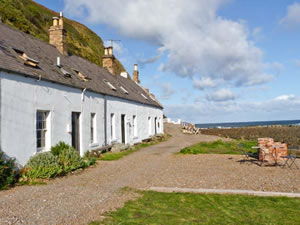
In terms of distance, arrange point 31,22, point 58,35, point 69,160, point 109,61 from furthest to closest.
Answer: point 31,22, point 109,61, point 58,35, point 69,160

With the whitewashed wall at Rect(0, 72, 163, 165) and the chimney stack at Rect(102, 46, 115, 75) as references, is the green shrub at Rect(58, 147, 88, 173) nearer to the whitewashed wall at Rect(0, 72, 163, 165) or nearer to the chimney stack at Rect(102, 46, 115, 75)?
the whitewashed wall at Rect(0, 72, 163, 165)

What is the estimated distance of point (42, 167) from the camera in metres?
10.0

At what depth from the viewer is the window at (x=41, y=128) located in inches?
451

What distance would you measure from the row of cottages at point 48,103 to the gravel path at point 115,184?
2094 millimetres

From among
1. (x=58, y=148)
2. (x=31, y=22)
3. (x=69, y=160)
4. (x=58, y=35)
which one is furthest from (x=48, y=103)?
(x=31, y=22)

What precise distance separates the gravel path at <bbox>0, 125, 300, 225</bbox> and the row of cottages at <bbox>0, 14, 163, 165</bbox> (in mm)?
2094

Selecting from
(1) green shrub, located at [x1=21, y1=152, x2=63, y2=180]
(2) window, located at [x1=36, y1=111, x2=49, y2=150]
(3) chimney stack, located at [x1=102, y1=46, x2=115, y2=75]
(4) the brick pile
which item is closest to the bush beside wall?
(1) green shrub, located at [x1=21, y1=152, x2=63, y2=180]

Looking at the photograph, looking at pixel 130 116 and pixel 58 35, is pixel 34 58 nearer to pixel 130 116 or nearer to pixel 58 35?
pixel 58 35

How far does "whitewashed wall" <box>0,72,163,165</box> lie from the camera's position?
9.62 metres

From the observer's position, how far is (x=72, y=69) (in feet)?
53.8

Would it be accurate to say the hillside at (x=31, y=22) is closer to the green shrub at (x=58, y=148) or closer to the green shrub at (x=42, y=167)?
the green shrub at (x=58, y=148)

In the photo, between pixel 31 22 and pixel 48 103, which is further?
pixel 31 22

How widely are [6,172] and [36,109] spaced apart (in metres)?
3.03

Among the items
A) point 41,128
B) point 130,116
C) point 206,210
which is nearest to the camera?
point 206,210
